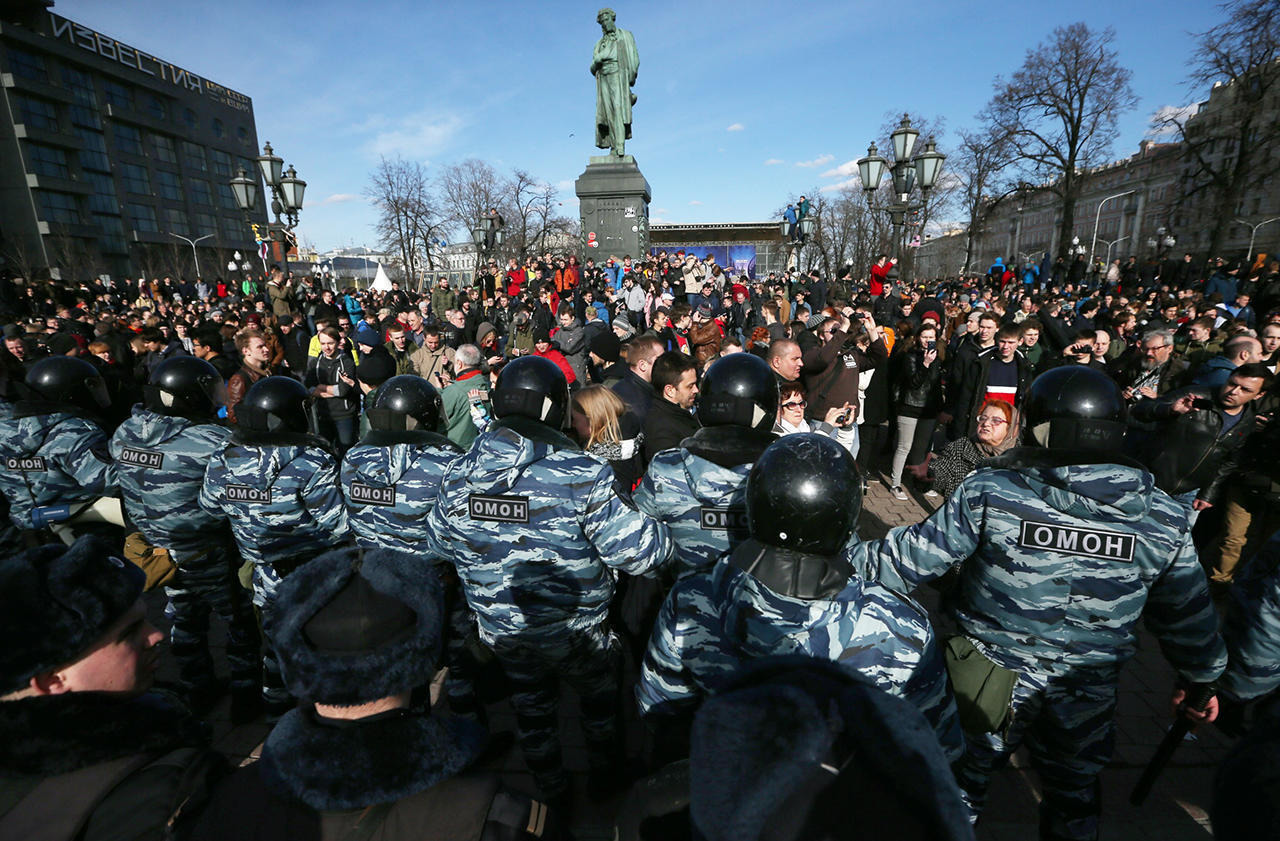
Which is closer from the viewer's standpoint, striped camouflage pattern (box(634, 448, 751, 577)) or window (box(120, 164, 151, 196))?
striped camouflage pattern (box(634, 448, 751, 577))

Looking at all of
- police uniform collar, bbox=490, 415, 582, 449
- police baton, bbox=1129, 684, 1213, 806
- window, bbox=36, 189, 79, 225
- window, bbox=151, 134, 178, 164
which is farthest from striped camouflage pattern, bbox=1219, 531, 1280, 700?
window, bbox=151, 134, 178, 164

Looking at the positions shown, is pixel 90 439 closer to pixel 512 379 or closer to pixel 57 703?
pixel 512 379

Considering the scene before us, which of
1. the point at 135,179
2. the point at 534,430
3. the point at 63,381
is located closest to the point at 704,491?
the point at 534,430

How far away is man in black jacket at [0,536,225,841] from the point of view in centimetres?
127

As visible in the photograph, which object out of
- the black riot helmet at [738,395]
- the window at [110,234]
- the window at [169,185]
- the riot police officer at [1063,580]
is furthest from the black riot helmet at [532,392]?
the window at [169,185]

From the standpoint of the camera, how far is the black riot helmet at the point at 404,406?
3.36 metres

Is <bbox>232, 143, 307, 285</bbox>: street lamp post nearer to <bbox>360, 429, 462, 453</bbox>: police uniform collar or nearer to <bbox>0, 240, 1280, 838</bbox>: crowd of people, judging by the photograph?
<bbox>0, 240, 1280, 838</bbox>: crowd of people

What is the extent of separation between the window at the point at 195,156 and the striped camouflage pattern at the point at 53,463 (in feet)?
248

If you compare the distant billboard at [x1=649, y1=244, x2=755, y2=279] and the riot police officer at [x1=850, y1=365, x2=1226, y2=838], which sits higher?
the distant billboard at [x1=649, y1=244, x2=755, y2=279]

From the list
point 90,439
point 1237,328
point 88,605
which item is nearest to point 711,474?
point 88,605

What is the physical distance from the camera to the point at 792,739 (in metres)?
0.90

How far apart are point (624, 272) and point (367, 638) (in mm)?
17219

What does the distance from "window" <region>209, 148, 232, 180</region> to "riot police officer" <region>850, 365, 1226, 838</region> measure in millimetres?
82321

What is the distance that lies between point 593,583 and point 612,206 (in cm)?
1902
